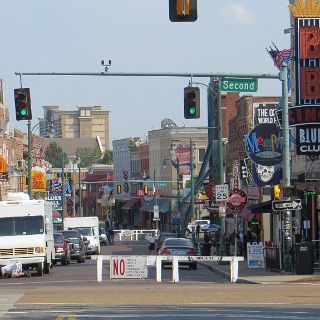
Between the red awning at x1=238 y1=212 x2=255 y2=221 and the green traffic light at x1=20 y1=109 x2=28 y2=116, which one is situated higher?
the green traffic light at x1=20 y1=109 x2=28 y2=116

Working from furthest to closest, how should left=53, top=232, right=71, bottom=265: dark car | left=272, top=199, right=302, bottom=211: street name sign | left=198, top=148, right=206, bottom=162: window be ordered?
left=198, top=148, right=206, bottom=162: window < left=53, top=232, right=71, bottom=265: dark car < left=272, top=199, right=302, bottom=211: street name sign

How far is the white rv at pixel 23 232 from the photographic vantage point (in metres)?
42.7

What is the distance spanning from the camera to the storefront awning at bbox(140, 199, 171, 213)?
128m

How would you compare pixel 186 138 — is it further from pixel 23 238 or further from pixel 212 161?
pixel 23 238

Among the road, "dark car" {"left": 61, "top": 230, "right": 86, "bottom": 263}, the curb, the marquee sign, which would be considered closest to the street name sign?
the curb

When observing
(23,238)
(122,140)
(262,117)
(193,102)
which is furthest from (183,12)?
(122,140)

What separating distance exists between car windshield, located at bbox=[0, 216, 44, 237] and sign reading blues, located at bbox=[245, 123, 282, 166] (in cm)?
996

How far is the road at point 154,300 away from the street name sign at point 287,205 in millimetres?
4257

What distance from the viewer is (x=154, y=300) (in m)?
26.4

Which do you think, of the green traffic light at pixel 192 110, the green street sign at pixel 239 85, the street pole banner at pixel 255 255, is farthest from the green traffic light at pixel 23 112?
the street pole banner at pixel 255 255

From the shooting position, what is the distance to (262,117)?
70125mm

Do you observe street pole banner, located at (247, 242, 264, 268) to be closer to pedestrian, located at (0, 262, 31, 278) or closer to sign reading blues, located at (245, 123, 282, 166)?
sign reading blues, located at (245, 123, 282, 166)

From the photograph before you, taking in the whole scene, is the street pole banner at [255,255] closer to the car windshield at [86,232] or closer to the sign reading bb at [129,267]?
the sign reading bb at [129,267]

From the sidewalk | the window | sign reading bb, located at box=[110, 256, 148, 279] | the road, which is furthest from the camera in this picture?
the window
